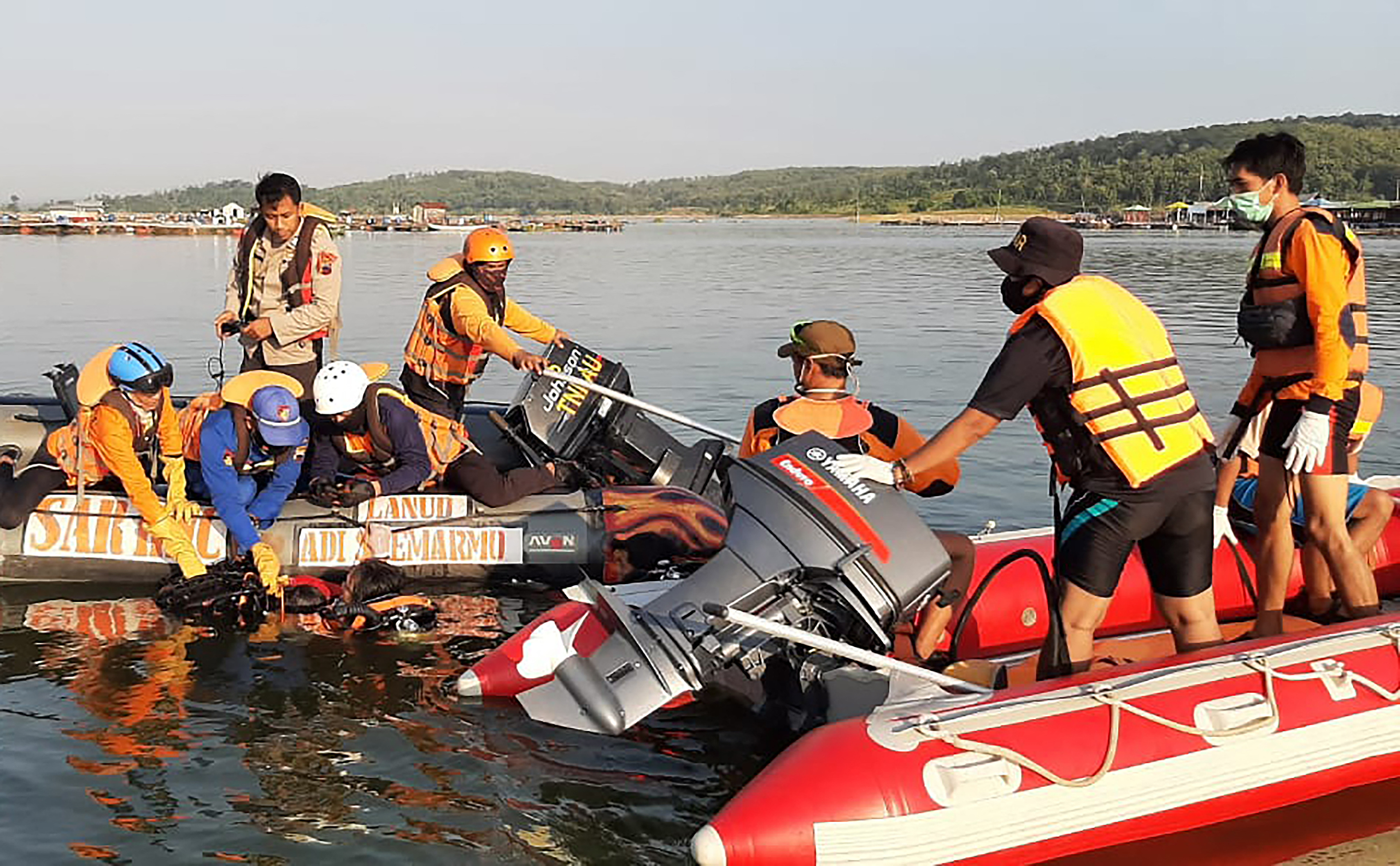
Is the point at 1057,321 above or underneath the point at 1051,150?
underneath

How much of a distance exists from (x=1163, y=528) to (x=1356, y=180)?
401ft

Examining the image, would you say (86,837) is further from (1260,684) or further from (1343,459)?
(1343,459)

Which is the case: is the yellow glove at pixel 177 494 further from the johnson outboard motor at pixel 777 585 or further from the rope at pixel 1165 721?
the rope at pixel 1165 721

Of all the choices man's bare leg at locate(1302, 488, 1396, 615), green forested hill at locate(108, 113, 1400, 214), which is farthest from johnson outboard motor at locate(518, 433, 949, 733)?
green forested hill at locate(108, 113, 1400, 214)

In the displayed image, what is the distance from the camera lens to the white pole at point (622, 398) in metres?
7.12

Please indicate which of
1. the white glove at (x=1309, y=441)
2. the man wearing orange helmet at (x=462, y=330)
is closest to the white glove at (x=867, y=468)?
the white glove at (x=1309, y=441)

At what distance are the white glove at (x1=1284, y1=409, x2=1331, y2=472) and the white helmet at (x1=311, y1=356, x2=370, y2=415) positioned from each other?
4.29 m

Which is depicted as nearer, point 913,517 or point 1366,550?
point 913,517

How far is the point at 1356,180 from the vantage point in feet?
366

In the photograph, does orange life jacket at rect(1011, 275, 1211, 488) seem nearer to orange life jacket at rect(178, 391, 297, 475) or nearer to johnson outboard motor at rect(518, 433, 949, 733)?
johnson outboard motor at rect(518, 433, 949, 733)

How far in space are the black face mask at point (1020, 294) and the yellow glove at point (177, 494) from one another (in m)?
4.29

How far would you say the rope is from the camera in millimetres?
3838

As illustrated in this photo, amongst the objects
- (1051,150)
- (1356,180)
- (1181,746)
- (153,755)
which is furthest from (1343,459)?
(1051,150)

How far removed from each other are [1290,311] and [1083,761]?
1.90 metres
